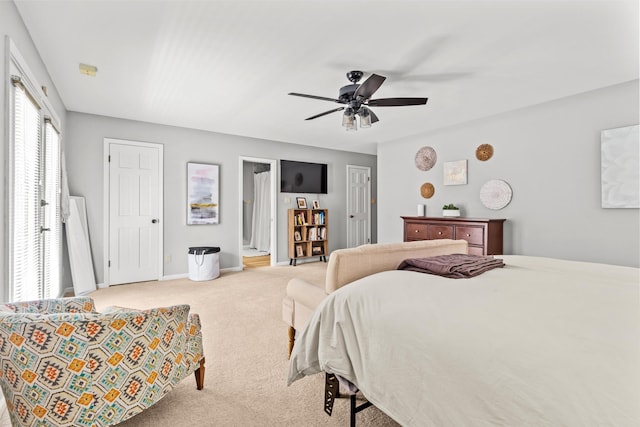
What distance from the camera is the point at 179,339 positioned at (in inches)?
63.9

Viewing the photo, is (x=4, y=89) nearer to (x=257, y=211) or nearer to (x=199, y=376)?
(x=199, y=376)

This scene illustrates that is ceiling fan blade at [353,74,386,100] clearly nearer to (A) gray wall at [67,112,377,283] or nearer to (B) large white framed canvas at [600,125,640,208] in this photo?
(B) large white framed canvas at [600,125,640,208]

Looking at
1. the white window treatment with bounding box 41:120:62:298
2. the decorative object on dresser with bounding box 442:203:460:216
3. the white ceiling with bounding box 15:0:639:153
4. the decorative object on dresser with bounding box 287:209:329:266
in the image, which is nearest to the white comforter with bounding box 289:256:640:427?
the white ceiling with bounding box 15:0:639:153

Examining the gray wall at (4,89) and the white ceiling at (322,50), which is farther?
the white ceiling at (322,50)

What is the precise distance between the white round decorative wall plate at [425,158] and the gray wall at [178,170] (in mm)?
2099

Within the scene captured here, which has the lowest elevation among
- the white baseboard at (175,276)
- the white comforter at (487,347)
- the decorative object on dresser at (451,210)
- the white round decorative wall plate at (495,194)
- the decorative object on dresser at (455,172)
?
the white baseboard at (175,276)

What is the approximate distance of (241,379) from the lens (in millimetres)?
1954

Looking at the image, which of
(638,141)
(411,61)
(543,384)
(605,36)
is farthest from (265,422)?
(638,141)

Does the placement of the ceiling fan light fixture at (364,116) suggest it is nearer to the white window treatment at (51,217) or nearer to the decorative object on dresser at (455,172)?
the decorative object on dresser at (455,172)

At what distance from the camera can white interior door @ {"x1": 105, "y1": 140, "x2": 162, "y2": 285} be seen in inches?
170

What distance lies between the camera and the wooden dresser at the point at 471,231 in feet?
12.4

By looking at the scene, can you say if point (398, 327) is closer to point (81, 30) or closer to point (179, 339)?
point (179, 339)

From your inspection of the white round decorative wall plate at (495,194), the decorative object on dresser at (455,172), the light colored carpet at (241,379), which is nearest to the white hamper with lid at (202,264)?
the light colored carpet at (241,379)

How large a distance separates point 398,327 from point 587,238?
343cm
